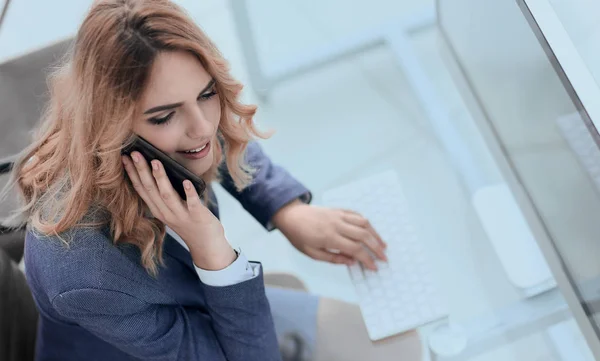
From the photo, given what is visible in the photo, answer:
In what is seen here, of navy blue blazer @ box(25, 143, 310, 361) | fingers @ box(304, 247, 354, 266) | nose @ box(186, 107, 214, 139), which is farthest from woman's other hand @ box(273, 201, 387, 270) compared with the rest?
nose @ box(186, 107, 214, 139)

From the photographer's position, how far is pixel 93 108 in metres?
0.79

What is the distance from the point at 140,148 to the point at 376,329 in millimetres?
485

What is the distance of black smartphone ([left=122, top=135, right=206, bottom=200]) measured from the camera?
828 millimetres

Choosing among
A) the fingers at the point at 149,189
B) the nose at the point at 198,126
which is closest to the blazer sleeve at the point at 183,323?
the fingers at the point at 149,189

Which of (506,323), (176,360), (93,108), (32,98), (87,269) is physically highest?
(32,98)

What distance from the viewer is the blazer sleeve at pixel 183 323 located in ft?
2.94

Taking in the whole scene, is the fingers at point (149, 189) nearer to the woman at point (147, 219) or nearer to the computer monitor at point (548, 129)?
the woman at point (147, 219)

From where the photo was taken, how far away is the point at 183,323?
0.99 m

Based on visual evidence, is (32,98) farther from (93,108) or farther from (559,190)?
(559,190)

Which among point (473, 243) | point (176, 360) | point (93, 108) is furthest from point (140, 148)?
point (473, 243)

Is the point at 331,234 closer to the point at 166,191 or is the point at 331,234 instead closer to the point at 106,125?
the point at 166,191

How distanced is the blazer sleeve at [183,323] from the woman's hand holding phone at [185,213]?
2.0 inches

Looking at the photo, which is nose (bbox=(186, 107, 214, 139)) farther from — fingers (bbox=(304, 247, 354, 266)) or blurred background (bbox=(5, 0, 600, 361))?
fingers (bbox=(304, 247, 354, 266))

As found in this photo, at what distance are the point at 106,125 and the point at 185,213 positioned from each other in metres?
0.18
